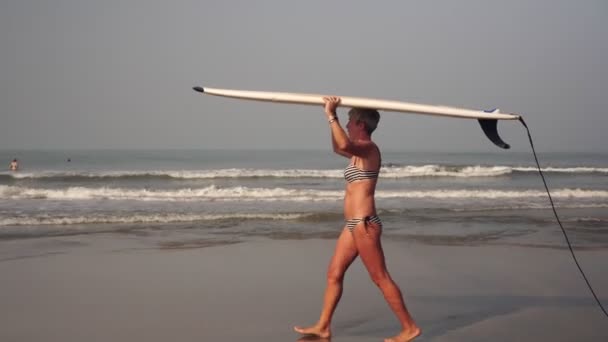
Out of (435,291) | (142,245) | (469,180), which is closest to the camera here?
Answer: (435,291)

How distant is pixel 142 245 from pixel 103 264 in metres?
1.41

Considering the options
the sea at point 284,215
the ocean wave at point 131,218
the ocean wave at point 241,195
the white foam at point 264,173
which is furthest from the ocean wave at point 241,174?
the ocean wave at point 131,218

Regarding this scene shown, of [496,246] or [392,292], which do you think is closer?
[392,292]

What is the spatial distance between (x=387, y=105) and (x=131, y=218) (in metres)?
8.69

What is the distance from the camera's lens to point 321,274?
714cm

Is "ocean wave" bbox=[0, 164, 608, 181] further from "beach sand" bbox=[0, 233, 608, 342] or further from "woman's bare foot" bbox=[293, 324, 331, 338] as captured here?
"woman's bare foot" bbox=[293, 324, 331, 338]

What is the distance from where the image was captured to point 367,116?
425 cm

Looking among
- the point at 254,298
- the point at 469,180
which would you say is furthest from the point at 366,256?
the point at 469,180

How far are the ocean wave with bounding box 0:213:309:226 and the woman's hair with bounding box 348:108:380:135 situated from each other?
26.1ft

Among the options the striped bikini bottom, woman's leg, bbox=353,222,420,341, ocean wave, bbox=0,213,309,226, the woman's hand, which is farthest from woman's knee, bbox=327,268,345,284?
ocean wave, bbox=0,213,309,226

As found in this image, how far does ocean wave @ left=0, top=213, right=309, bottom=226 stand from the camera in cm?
1121

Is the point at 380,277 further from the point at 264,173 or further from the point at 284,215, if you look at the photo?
the point at 264,173

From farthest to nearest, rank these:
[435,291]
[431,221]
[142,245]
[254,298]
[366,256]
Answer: [431,221], [142,245], [435,291], [254,298], [366,256]

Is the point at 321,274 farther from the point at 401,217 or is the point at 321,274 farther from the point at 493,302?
the point at 401,217
